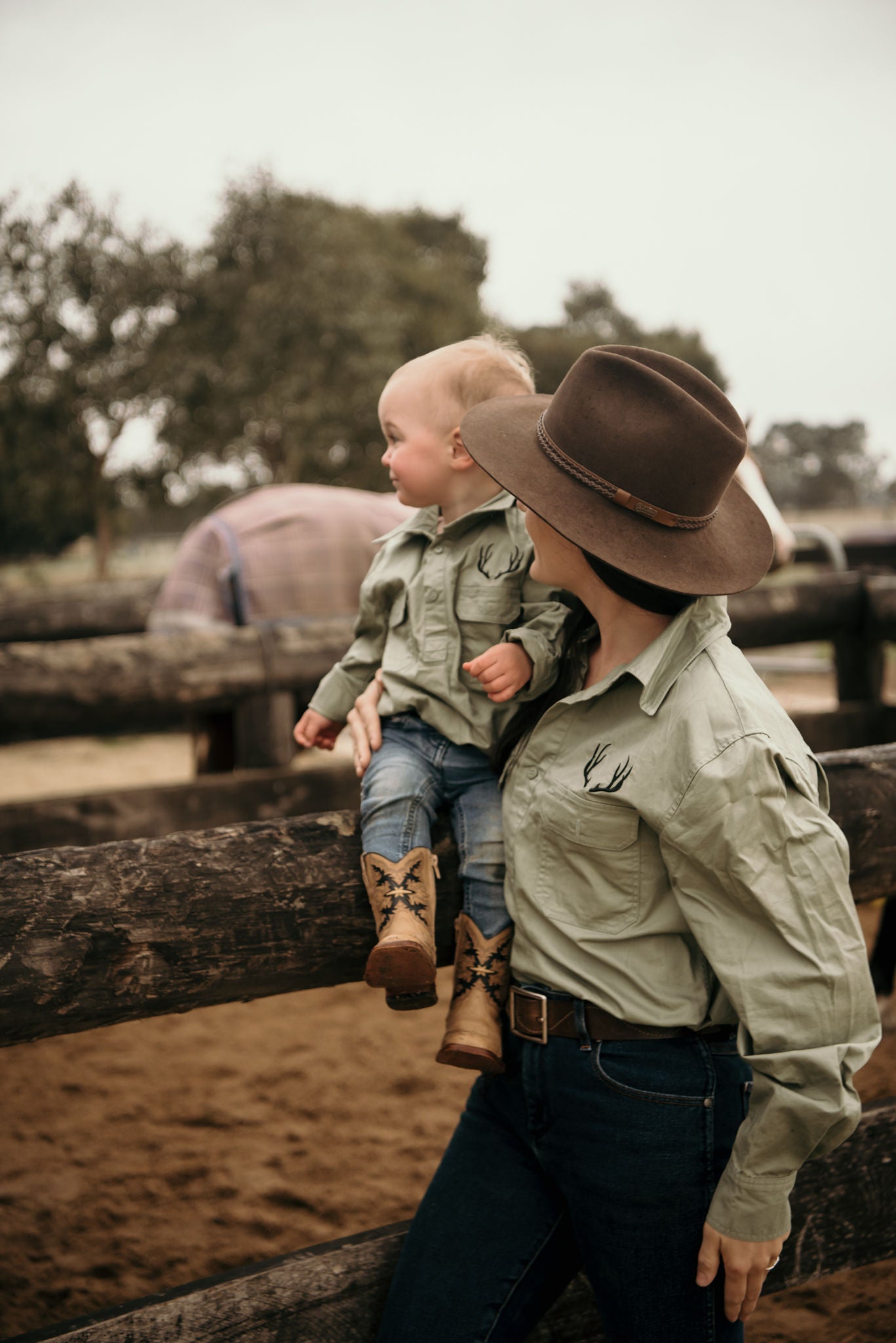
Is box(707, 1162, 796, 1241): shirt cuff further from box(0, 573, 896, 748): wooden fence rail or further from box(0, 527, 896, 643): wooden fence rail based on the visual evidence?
box(0, 527, 896, 643): wooden fence rail

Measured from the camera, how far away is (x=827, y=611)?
15.4 feet

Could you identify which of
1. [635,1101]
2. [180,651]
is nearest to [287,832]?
[635,1101]

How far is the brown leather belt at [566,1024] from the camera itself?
1.32 meters

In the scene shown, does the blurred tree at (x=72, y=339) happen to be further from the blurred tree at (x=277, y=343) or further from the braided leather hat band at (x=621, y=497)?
the braided leather hat band at (x=621, y=497)

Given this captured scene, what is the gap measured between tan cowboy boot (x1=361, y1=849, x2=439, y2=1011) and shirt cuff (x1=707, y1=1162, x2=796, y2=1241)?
452mm

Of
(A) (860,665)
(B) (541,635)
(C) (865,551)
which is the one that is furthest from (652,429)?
(C) (865,551)

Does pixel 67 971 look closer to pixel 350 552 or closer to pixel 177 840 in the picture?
pixel 177 840

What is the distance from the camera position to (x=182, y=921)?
1.43m

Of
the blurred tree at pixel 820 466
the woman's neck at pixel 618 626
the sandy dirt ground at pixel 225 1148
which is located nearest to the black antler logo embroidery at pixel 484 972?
the woman's neck at pixel 618 626

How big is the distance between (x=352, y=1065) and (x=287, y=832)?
6.85 ft

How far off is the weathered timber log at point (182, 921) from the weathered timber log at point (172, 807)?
2.03 metres

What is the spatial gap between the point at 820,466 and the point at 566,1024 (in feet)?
168

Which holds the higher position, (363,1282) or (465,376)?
(465,376)

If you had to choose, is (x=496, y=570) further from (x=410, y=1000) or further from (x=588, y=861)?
(x=410, y=1000)
